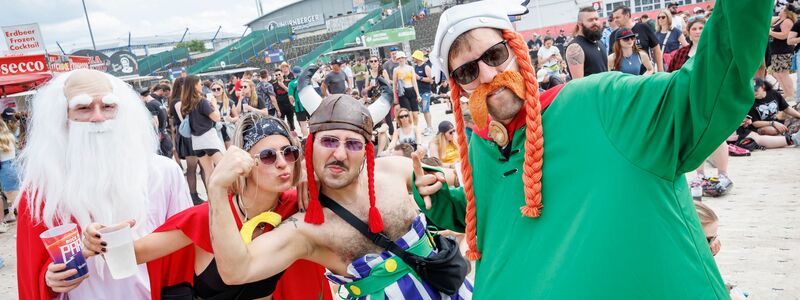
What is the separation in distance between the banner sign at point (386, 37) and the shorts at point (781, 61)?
2463 cm

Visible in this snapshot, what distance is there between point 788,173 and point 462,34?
6089 millimetres

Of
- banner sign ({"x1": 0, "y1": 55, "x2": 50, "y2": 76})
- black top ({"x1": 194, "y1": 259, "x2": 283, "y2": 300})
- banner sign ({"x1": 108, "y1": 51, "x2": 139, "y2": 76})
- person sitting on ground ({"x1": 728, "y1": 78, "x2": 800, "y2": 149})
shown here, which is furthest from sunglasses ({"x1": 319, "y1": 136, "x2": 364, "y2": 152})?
banner sign ({"x1": 108, "y1": 51, "x2": 139, "y2": 76})

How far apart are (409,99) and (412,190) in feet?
30.5

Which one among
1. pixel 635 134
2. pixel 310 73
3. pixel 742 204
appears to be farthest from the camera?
pixel 742 204

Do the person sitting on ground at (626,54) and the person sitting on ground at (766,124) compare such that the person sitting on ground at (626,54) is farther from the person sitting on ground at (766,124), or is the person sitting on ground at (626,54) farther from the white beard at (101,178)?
the white beard at (101,178)

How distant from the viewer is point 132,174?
288 centimetres

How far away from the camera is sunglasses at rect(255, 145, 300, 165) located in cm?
262

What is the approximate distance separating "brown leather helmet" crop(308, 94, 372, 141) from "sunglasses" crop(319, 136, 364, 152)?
50 millimetres

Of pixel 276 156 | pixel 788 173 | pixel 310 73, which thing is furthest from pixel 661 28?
pixel 276 156

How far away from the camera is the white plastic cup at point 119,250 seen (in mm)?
2457

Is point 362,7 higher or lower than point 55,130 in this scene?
higher

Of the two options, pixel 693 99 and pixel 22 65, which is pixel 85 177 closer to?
pixel 693 99

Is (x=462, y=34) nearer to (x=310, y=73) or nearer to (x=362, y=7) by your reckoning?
(x=310, y=73)

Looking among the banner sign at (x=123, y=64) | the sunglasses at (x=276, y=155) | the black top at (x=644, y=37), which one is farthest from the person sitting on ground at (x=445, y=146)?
the banner sign at (x=123, y=64)
